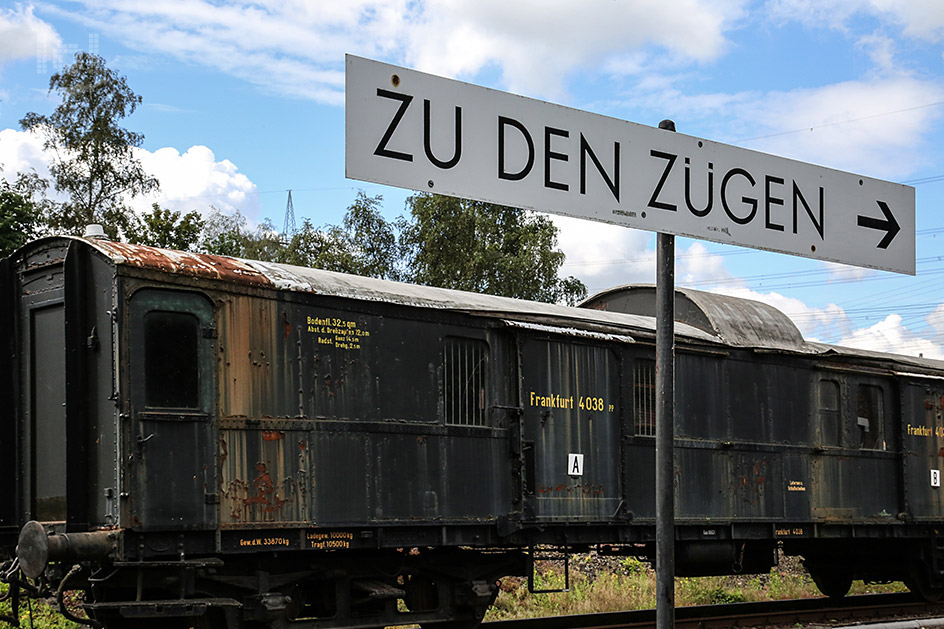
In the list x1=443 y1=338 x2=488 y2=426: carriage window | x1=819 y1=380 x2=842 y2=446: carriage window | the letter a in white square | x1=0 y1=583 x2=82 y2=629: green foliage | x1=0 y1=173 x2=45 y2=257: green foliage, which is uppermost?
x1=0 y1=173 x2=45 y2=257: green foliage

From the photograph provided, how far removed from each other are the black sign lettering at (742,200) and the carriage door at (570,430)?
5.75m

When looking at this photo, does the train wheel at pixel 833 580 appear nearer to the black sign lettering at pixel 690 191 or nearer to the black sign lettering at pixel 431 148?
the black sign lettering at pixel 690 191

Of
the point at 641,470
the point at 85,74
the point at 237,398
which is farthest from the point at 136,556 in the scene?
the point at 85,74

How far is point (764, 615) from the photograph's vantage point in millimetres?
12578

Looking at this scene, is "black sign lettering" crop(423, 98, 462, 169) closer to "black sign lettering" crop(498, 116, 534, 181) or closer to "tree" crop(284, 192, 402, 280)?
"black sign lettering" crop(498, 116, 534, 181)

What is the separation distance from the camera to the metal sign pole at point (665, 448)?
466cm

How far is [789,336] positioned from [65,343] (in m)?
9.43

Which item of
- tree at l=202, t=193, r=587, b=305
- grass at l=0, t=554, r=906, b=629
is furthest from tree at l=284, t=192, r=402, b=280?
grass at l=0, t=554, r=906, b=629

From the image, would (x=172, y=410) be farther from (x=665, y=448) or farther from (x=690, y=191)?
(x=690, y=191)

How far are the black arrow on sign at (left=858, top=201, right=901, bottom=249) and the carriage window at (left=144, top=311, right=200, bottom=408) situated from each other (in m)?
5.34

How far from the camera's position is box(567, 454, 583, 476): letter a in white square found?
35.2ft

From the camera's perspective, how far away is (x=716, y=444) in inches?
478

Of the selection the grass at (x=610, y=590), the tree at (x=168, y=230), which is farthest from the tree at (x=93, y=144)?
the grass at (x=610, y=590)

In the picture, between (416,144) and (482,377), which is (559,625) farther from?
(416,144)
